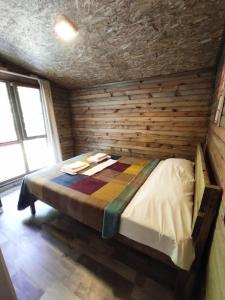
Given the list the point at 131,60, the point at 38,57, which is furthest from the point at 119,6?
the point at 38,57

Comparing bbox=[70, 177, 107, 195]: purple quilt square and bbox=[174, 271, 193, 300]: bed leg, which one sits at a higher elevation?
bbox=[70, 177, 107, 195]: purple quilt square

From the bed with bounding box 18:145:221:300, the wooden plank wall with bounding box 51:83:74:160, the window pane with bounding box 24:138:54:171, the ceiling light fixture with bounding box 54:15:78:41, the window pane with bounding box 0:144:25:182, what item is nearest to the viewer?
the bed with bounding box 18:145:221:300

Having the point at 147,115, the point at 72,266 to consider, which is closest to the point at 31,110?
the point at 147,115

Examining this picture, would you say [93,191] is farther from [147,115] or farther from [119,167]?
[147,115]

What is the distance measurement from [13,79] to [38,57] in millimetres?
850

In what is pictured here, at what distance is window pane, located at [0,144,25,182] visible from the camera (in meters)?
3.01

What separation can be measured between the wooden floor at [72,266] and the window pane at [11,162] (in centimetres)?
133

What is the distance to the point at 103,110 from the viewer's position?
335cm

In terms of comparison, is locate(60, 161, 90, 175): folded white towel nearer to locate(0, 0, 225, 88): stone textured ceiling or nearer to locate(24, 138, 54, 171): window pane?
locate(24, 138, 54, 171): window pane

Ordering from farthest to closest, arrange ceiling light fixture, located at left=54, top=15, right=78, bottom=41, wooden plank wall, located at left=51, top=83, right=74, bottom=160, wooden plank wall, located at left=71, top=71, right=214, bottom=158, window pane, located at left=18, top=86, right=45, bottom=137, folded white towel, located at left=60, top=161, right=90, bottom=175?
wooden plank wall, located at left=51, top=83, right=74, bottom=160
window pane, located at left=18, top=86, right=45, bottom=137
wooden plank wall, located at left=71, top=71, right=214, bottom=158
folded white towel, located at left=60, top=161, right=90, bottom=175
ceiling light fixture, located at left=54, top=15, right=78, bottom=41

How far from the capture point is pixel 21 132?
3.14 m

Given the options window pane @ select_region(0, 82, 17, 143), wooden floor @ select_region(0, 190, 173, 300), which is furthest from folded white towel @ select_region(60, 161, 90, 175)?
window pane @ select_region(0, 82, 17, 143)

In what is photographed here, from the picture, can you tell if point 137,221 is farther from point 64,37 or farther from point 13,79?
point 13,79

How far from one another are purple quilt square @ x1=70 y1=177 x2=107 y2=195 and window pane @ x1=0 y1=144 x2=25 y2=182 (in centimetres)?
202
